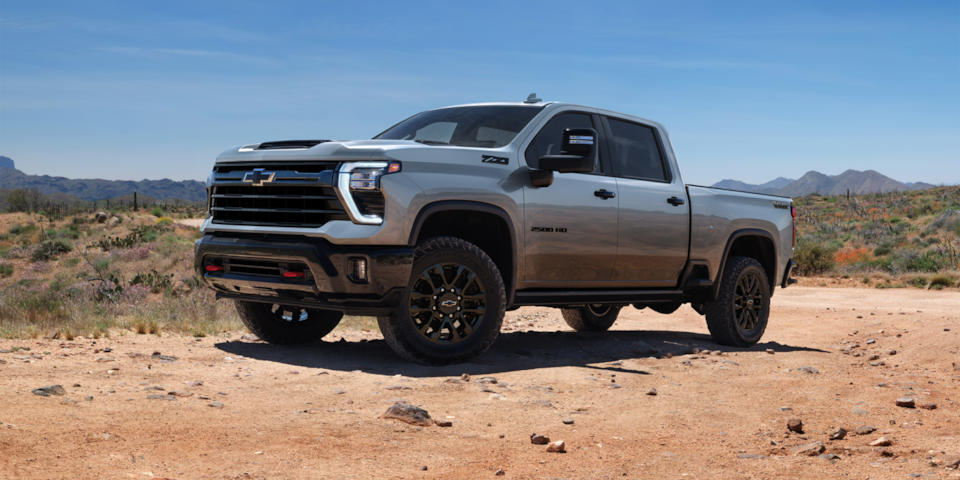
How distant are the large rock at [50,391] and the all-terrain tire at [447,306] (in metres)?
2.21

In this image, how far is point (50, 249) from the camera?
30.1 metres

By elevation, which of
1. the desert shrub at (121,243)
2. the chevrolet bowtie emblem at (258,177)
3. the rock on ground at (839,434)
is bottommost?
the desert shrub at (121,243)

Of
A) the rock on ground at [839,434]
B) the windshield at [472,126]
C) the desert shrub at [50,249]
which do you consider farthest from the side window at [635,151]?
the desert shrub at [50,249]

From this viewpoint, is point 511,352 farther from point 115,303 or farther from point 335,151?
point 115,303

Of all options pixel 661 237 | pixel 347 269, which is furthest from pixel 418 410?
pixel 661 237

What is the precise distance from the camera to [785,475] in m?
3.78

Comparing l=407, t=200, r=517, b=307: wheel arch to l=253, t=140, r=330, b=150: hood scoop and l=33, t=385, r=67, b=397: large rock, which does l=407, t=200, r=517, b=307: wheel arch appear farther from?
l=33, t=385, r=67, b=397: large rock

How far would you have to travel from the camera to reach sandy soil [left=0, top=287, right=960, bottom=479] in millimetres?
3730

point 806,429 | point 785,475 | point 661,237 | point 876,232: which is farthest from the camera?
point 876,232

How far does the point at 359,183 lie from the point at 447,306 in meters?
1.21

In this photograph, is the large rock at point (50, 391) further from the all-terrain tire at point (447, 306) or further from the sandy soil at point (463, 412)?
the all-terrain tire at point (447, 306)

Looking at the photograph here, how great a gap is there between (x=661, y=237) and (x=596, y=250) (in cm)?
96

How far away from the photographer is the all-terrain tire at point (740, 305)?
341 inches

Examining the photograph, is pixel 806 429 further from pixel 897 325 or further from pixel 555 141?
pixel 897 325
